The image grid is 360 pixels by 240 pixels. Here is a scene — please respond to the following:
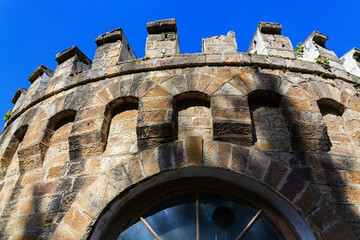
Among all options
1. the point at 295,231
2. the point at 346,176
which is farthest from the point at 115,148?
the point at 346,176

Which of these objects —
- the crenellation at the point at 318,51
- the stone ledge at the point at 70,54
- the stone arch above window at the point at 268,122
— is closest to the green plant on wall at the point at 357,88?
the crenellation at the point at 318,51

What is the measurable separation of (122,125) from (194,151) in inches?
35.1

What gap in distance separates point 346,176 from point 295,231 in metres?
0.70

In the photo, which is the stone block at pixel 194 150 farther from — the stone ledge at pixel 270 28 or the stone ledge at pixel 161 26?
the stone ledge at pixel 270 28

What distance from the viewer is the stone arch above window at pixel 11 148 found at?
3316mm

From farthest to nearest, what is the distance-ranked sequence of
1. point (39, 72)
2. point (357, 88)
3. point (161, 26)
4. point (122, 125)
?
point (39, 72) → point (161, 26) → point (357, 88) → point (122, 125)

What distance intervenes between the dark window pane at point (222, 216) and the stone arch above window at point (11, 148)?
8.22 ft

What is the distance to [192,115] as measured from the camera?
2.71 metres

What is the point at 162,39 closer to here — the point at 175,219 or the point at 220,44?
the point at 220,44

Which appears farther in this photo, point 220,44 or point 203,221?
point 220,44

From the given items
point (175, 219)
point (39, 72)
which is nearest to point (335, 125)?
point (175, 219)

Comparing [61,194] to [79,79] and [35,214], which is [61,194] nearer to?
[35,214]

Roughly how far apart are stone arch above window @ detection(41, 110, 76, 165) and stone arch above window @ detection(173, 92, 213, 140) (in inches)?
47.7

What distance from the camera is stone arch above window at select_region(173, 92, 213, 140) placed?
8.54ft
